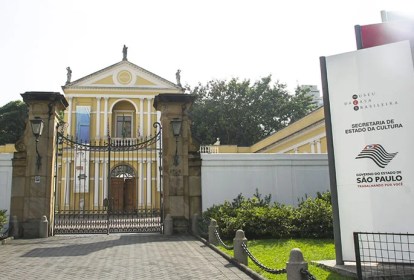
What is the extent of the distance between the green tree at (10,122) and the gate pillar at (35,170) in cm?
3204

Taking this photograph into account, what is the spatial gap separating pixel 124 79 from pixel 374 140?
32247 mm

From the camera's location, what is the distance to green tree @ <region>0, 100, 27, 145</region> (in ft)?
143

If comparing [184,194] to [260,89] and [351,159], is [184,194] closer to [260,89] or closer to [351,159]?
[351,159]

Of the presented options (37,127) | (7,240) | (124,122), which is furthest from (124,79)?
(7,240)

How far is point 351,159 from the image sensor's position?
800 centimetres

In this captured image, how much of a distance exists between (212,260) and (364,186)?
11.8 feet

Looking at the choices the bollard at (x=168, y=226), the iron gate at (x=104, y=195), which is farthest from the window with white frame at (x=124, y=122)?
the bollard at (x=168, y=226)

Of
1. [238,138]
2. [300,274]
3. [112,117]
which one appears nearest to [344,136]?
[300,274]

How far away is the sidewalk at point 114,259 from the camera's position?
770 centimetres

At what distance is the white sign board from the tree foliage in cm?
3448

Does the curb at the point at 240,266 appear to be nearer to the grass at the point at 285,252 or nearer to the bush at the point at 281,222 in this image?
the grass at the point at 285,252

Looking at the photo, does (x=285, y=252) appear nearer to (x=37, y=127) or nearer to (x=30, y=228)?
(x=30, y=228)

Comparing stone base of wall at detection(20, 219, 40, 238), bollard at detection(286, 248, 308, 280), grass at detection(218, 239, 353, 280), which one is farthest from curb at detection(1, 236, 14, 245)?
bollard at detection(286, 248, 308, 280)

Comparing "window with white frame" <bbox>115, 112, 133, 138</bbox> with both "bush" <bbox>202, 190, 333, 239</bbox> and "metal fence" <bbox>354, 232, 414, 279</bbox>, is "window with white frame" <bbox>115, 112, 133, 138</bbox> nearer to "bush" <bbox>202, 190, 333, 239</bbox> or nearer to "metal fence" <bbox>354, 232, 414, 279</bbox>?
"bush" <bbox>202, 190, 333, 239</bbox>
